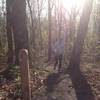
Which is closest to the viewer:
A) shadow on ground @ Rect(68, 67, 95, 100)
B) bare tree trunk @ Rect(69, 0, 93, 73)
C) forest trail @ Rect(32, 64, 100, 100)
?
forest trail @ Rect(32, 64, 100, 100)

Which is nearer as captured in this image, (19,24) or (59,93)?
(59,93)

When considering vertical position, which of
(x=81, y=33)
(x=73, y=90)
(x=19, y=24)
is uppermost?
(x=19, y=24)

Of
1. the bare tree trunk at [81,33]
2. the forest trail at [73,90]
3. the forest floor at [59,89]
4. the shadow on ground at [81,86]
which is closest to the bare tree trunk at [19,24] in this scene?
the forest floor at [59,89]

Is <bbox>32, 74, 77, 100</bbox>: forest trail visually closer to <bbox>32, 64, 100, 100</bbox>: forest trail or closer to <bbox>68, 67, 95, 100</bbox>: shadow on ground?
<bbox>32, 64, 100, 100</bbox>: forest trail

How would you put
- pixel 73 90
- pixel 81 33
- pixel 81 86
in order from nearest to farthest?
→ pixel 73 90, pixel 81 86, pixel 81 33

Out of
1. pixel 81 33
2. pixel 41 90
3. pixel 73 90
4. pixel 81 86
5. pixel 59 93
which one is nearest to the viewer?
pixel 59 93

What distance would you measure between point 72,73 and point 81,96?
13.8ft

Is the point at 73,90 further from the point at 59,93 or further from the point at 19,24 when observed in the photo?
the point at 19,24

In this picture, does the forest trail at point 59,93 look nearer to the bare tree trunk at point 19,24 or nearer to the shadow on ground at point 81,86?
the shadow on ground at point 81,86

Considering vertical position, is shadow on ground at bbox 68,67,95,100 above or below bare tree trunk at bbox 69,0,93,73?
below

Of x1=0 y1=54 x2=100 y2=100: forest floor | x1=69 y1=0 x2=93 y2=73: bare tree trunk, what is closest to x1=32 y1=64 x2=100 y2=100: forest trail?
x1=0 y1=54 x2=100 y2=100: forest floor

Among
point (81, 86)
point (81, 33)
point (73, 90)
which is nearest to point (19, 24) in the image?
point (81, 33)

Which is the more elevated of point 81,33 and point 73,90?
point 81,33

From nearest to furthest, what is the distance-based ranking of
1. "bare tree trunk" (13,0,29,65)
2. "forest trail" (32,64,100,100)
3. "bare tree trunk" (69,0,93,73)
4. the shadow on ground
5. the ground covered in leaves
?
the ground covered in leaves, "forest trail" (32,64,100,100), the shadow on ground, "bare tree trunk" (13,0,29,65), "bare tree trunk" (69,0,93,73)
